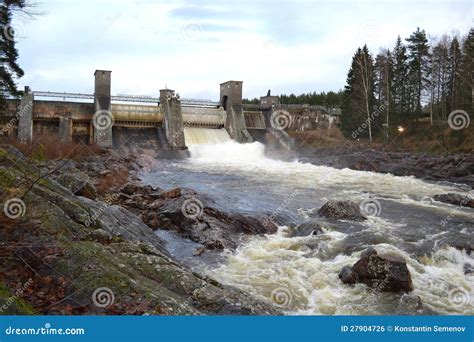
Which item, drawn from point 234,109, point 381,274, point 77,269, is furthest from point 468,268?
point 234,109

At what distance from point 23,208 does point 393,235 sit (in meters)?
10.1

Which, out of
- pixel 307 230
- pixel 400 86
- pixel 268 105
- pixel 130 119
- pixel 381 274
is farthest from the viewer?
pixel 400 86

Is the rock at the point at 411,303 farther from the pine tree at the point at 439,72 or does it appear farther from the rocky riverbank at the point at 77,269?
the pine tree at the point at 439,72

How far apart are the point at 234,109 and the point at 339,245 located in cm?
3093

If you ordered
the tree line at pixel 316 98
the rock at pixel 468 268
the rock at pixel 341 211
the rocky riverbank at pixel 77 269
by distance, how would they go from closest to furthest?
the rocky riverbank at pixel 77 269, the rock at pixel 468 268, the rock at pixel 341 211, the tree line at pixel 316 98

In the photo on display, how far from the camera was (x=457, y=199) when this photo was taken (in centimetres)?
1750

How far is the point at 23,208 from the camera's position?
566cm

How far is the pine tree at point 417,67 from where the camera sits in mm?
45312

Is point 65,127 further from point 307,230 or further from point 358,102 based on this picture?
point 358,102

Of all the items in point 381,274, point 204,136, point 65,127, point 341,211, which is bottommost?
point 381,274

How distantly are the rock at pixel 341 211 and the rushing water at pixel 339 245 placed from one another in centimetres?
42

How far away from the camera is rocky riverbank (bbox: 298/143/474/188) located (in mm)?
25641

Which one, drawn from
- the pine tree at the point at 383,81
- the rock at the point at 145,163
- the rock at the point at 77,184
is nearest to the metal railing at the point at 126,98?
the rock at the point at 145,163

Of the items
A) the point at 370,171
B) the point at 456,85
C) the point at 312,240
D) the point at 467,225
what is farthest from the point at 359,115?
the point at 312,240
